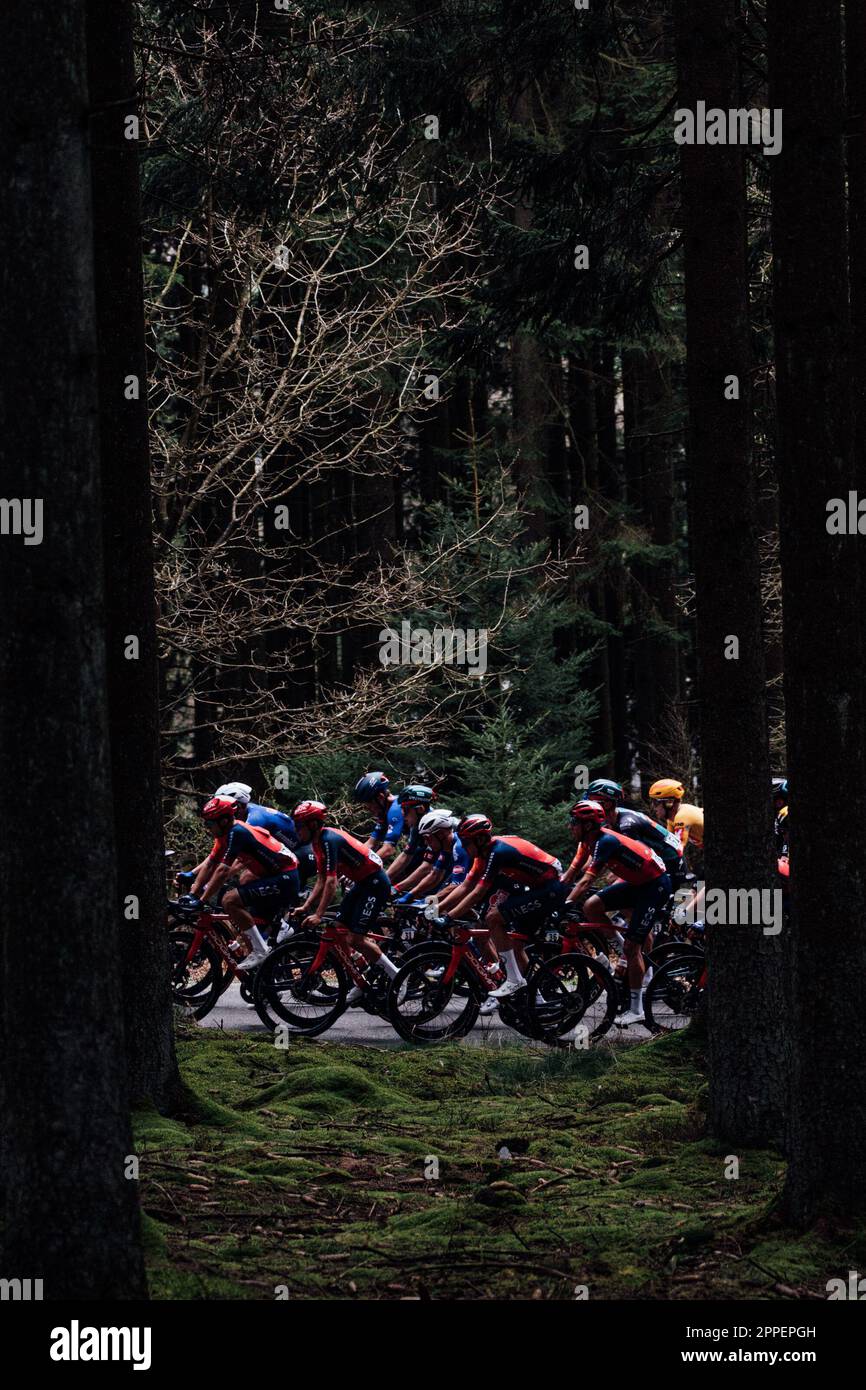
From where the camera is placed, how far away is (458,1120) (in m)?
11.1

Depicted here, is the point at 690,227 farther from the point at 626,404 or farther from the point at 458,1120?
the point at 626,404

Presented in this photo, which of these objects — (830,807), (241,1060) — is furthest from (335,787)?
(830,807)

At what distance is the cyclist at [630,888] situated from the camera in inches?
586

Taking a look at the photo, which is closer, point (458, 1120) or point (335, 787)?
point (458, 1120)

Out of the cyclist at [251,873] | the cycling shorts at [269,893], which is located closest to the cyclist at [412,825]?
the cycling shorts at [269,893]

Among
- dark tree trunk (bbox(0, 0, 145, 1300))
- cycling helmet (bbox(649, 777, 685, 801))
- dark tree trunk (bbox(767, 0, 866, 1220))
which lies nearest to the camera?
dark tree trunk (bbox(0, 0, 145, 1300))

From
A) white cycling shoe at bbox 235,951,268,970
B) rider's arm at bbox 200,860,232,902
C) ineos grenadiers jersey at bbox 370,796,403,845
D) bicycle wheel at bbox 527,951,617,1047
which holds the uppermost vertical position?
ineos grenadiers jersey at bbox 370,796,403,845

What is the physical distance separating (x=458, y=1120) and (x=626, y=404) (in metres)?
29.6

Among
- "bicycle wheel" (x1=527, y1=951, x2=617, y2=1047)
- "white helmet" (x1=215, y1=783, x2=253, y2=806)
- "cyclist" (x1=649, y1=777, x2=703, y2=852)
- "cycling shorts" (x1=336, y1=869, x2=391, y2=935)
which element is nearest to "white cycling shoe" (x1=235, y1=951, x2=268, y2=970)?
"cycling shorts" (x1=336, y1=869, x2=391, y2=935)

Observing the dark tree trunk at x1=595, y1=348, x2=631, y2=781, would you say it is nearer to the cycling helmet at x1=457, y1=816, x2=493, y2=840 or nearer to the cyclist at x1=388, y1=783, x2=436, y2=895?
the cyclist at x1=388, y1=783, x2=436, y2=895

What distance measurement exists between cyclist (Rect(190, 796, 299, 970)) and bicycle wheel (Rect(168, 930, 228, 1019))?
0.85 feet

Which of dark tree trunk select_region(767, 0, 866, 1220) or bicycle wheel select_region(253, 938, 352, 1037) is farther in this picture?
bicycle wheel select_region(253, 938, 352, 1037)

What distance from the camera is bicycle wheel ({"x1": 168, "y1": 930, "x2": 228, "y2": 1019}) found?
1563 centimetres

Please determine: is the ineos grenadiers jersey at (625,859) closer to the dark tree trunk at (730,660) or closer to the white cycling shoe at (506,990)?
the white cycling shoe at (506,990)
